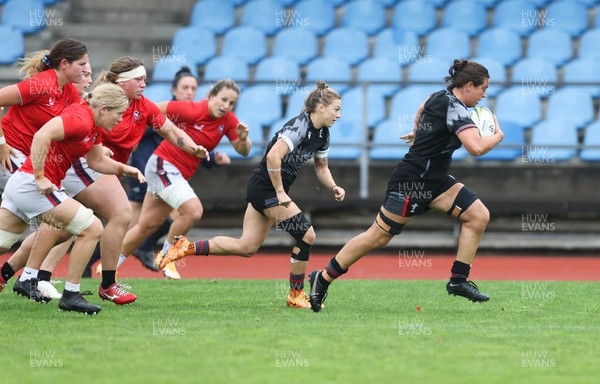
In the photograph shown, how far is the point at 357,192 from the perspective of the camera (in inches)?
575

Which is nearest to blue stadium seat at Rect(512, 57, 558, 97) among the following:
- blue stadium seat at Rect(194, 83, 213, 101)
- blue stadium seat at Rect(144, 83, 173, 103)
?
blue stadium seat at Rect(194, 83, 213, 101)

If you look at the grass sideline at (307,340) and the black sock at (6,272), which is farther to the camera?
the black sock at (6,272)

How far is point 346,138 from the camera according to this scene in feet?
49.7

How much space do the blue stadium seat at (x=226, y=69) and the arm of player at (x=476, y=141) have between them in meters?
9.40

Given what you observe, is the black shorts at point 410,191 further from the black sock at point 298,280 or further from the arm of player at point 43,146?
the arm of player at point 43,146

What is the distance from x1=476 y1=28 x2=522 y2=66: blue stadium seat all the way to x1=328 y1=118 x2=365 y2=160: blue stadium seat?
130 inches

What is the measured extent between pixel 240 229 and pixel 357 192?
1.80m

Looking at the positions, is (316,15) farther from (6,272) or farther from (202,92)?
(6,272)

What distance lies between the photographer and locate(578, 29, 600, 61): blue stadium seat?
17.0 m

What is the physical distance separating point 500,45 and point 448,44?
88 cm

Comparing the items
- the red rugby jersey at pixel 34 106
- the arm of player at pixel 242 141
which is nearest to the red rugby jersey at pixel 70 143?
the red rugby jersey at pixel 34 106

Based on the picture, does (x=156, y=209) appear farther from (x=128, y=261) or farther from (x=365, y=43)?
(x=365, y=43)

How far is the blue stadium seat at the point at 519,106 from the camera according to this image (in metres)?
15.5

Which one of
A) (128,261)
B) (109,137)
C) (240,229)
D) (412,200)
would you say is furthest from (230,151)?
(412,200)
